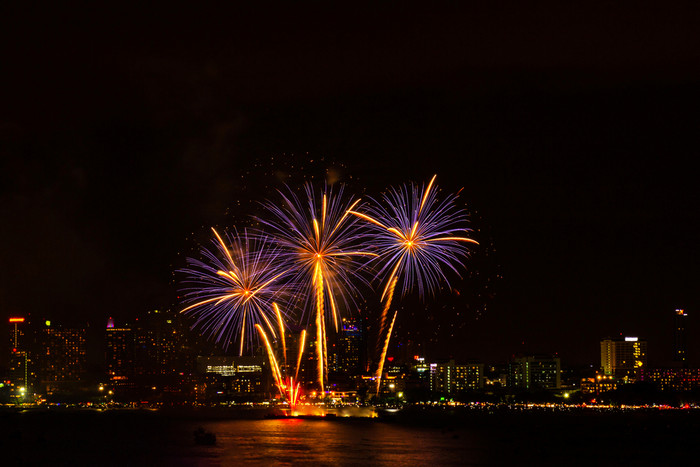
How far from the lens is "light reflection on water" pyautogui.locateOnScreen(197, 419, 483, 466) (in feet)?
220

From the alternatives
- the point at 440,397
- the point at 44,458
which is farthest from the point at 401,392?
the point at 44,458

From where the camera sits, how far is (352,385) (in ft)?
516

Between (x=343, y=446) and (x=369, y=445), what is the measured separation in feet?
10.8

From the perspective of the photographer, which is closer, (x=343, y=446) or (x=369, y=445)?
(x=343, y=446)

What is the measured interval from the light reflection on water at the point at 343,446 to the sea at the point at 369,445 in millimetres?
76

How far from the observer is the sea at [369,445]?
6794 centimetres

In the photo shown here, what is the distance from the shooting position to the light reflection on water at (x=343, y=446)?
67.1 metres

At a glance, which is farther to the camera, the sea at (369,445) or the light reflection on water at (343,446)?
the sea at (369,445)

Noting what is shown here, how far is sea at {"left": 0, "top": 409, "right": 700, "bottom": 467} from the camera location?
6794 centimetres

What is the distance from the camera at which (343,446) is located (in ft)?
254

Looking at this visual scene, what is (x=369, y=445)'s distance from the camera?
79.8 metres

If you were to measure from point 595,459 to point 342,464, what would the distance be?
2015 cm

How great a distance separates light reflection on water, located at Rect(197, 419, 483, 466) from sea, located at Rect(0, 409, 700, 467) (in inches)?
3.0

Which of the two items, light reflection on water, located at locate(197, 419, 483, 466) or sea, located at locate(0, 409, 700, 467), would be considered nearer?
light reflection on water, located at locate(197, 419, 483, 466)
